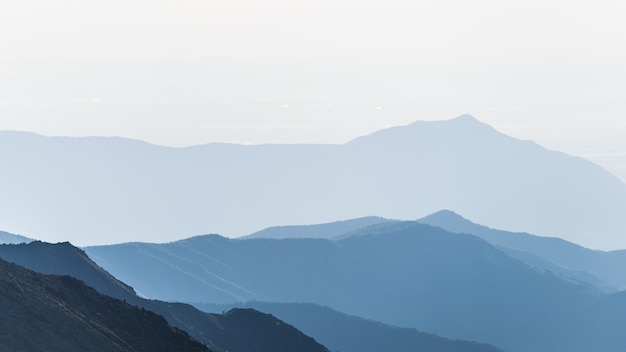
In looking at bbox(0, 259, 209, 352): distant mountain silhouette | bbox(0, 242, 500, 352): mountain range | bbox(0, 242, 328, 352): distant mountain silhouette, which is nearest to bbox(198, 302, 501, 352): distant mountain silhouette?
bbox(0, 242, 500, 352): mountain range

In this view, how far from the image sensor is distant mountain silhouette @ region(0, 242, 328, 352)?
98.6 m

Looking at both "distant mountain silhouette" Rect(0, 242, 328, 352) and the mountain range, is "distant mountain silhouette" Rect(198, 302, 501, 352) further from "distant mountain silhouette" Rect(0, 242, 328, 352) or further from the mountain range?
"distant mountain silhouette" Rect(0, 242, 328, 352)

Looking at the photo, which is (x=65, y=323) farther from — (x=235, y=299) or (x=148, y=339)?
(x=235, y=299)

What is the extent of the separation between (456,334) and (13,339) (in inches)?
5682

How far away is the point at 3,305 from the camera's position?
2411 inches

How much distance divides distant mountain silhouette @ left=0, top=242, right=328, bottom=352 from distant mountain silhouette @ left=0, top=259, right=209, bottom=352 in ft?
64.8

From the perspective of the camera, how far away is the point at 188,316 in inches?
4053

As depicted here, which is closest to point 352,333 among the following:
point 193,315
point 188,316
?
point 193,315

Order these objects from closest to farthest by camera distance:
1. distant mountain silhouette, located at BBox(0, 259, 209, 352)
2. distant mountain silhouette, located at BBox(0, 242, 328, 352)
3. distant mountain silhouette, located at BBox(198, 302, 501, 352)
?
distant mountain silhouette, located at BBox(0, 259, 209, 352) → distant mountain silhouette, located at BBox(0, 242, 328, 352) → distant mountain silhouette, located at BBox(198, 302, 501, 352)

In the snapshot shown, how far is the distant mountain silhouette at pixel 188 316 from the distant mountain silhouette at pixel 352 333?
4688 centimetres

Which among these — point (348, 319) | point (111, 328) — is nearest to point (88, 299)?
point (111, 328)

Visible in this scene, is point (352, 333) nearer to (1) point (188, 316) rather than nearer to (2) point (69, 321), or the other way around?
(1) point (188, 316)

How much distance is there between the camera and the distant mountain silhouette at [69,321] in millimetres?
59094

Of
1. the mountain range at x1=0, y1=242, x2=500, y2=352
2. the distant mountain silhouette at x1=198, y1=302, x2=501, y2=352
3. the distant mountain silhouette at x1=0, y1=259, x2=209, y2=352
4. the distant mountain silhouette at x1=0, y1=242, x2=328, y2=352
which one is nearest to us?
the distant mountain silhouette at x1=0, y1=259, x2=209, y2=352
